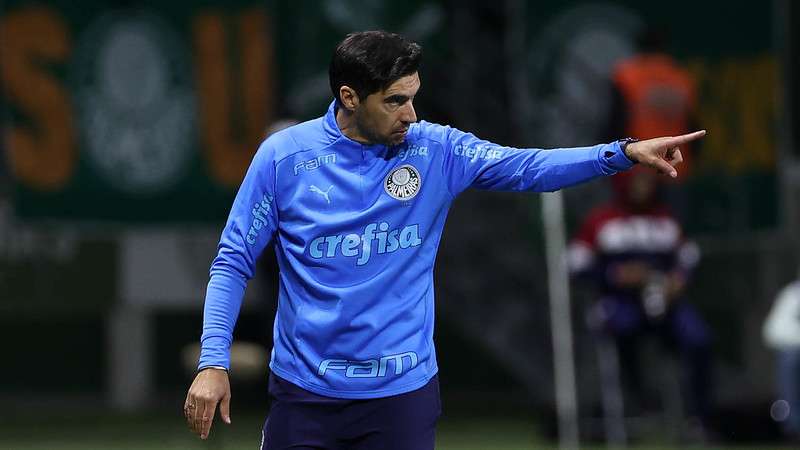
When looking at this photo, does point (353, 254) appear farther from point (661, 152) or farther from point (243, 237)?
point (661, 152)

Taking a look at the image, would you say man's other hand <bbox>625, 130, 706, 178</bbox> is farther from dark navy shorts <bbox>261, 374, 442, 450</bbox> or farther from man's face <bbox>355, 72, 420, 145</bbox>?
dark navy shorts <bbox>261, 374, 442, 450</bbox>

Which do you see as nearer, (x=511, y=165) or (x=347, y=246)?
(x=347, y=246)

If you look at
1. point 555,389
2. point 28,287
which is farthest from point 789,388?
point 28,287

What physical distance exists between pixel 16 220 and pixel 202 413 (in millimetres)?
9658

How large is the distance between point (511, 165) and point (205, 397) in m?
1.16

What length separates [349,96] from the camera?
219 inches

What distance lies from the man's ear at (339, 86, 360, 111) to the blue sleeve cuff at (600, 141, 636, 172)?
0.73 metres

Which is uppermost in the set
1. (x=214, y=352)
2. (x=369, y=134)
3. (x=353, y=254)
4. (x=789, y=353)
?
(x=369, y=134)

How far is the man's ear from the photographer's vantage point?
5547mm

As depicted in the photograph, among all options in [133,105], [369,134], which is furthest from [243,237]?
[133,105]

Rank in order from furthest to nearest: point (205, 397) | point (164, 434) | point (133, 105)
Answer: point (133, 105)
point (164, 434)
point (205, 397)

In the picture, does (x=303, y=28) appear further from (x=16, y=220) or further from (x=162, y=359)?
(x=162, y=359)

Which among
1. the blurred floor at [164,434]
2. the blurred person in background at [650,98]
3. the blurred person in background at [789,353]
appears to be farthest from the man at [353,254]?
the blurred person in background at [650,98]

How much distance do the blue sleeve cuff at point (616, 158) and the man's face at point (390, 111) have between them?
22.4 inches
